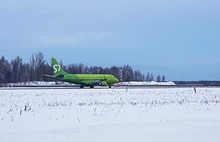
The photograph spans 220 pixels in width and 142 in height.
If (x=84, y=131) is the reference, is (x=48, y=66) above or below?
above

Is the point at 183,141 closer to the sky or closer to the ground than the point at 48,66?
closer to the ground

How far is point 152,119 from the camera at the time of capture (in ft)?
41.5

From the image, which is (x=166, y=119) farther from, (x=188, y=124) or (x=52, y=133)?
(x=52, y=133)

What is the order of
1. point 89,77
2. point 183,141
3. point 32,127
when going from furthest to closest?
point 89,77, point 32,127, point 183,141

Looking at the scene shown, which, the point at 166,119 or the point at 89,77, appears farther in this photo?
the point at 89,77

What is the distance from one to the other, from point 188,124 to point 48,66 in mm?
99472

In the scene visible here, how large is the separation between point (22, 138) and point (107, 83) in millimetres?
54735

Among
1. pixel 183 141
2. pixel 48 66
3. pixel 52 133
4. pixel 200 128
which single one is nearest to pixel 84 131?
pixel 52 133

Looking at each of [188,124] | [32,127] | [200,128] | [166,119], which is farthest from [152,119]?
[32,127]

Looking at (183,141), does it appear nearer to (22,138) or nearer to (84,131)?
(84,131)

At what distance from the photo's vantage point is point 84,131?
9.78 m

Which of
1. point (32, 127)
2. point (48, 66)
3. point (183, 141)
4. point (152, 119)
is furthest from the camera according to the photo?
point (48, 66)

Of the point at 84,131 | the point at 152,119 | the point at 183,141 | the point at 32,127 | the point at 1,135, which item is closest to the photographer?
the point at 183,141

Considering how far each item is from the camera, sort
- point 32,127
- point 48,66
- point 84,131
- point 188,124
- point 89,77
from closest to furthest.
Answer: point 84,131 → point 32,127 → point 188,124 → point 89,77 → point 48,66
